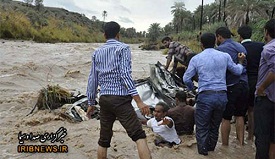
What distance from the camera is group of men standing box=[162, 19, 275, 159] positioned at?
3.70 meters

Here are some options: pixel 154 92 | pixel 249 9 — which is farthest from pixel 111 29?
pixel 249 9

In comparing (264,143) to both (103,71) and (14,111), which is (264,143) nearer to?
(103,71)

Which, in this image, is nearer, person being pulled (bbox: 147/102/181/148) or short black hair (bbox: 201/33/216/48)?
short black hair (bbox: 201/33/216/48)

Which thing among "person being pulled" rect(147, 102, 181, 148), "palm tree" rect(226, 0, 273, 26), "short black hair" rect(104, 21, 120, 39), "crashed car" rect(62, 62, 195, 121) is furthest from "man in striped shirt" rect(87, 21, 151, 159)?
"palm tree" rect(226, 0, 273, 26)

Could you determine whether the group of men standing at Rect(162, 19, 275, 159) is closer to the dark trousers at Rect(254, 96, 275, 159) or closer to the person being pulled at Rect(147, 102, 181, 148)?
the dark trousers at Rect(254, 96, 275, 159)

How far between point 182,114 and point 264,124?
1.67 metres

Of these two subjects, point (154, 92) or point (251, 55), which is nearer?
point (251, 55)

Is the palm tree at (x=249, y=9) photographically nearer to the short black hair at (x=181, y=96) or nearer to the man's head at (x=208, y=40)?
the short black hair at (x=181, y=96)

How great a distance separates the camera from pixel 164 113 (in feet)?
16.4

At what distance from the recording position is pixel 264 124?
12.2 ft

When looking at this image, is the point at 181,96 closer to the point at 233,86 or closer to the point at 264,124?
the point at 233,86

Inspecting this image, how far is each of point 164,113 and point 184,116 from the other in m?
0.44

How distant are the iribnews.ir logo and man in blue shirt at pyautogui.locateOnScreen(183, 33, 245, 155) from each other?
6.38 ft

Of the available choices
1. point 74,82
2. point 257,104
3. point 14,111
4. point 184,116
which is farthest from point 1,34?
point 257,104
